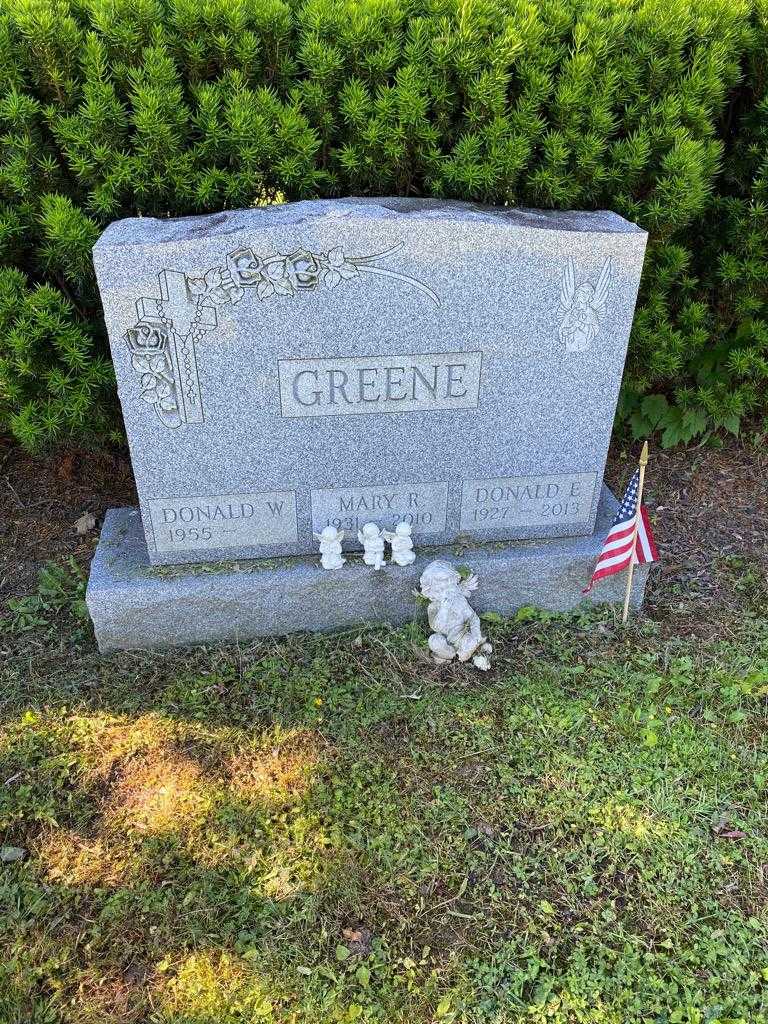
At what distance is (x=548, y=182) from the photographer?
3398 mm

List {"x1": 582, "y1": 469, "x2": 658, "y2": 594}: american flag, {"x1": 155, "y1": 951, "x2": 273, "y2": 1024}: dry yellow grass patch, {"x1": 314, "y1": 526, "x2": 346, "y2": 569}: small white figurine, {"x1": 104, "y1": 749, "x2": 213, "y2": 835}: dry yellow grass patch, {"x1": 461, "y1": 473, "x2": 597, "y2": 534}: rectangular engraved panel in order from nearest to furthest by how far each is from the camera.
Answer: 1. {"x1": 155, "y1": 951, "x2": 273, "y2": 1024}: dry yellow grass patch
2. {"x1": 104, "y1": 749, "x2": 213, "y2": 835}: dry yellow grass patch
3. {"x1": 582, "y1": 469, "x2": 658, "y2": 594}: american flag
4. {"x1": 314, "y1": 526, "x2": 346, "y2": 569}: small white figurine
5. {"x1": 461, "y1": 473, "x2": 597, "y2": 534}: rectangular engraved panel

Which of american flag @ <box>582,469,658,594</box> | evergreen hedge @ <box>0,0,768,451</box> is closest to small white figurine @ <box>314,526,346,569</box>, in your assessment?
american flag @ <box>582,469,658,594</box>

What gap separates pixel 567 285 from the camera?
3.17m

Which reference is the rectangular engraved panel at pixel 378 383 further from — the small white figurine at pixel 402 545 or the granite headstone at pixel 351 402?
the small white figurine at pixel 402 545

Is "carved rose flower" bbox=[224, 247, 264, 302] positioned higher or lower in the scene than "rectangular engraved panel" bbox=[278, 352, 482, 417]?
higher

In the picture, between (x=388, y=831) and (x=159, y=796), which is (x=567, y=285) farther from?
(x=159, y=796)

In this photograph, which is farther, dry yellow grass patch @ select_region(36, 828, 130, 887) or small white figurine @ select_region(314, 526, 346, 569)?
small white figurine @ select_region(314, 526, 346, 569)

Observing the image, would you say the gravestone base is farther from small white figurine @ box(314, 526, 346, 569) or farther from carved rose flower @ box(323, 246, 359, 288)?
carved rose flower @ box(323, 246, 359, 288)

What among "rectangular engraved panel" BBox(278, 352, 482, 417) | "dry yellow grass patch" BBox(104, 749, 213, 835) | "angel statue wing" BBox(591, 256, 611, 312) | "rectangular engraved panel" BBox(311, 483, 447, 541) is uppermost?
"angel statue wing" BBox(591, 256, 611, 312)

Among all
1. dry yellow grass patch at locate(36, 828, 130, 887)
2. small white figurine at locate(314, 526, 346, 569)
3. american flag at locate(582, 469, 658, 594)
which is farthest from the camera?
small white figurine at locate(314, 526, 346, 569)

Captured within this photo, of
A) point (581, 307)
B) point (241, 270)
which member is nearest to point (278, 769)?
point (241, 270)

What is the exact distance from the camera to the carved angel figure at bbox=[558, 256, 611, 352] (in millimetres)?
3170

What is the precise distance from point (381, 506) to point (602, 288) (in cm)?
121

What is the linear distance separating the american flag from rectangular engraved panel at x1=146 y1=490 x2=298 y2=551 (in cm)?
125
